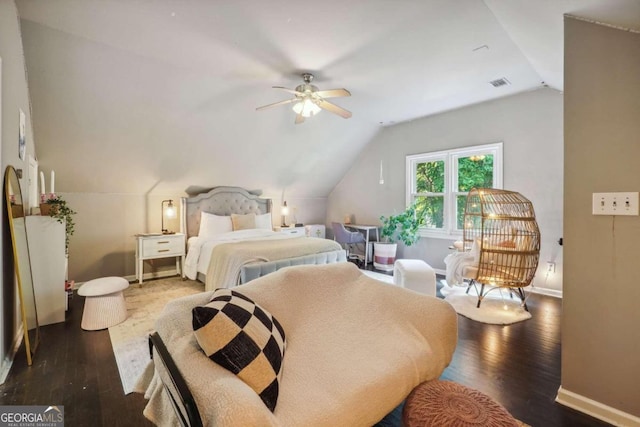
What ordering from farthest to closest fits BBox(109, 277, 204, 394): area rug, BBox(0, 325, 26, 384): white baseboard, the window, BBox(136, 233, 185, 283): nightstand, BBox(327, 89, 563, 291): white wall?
the window, BBox(136, 233, 185, 283): nightstand, BBox(327, 89, 563, 291): white wall, BBox(109, 277, 204, 394): area rug, BBox(0, 325, 26, 384): white baseboard

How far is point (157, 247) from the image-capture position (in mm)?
4402

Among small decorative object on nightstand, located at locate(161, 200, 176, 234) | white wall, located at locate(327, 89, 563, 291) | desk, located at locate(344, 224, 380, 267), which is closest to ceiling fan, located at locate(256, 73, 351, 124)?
white wall, located at locate(327, 89, 563, 291)

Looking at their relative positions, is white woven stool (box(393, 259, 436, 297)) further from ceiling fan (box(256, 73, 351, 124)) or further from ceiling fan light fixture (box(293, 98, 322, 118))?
ceiling fan light fixture (box(293, 98, 322, 118))

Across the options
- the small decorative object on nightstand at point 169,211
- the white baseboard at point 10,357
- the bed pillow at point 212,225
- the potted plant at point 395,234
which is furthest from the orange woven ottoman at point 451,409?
the small decorative object on nightstand at point 169,211

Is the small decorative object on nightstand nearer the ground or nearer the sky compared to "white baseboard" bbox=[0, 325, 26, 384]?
nearer the sky

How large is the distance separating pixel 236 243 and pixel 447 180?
12.0 ft

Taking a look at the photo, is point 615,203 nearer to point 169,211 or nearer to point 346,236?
point 346,236

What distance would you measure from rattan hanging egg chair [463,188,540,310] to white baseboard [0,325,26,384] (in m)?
4.25

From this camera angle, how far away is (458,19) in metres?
2.44

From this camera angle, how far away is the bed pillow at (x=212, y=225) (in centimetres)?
474

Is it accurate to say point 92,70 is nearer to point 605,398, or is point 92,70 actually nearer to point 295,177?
point 295,177

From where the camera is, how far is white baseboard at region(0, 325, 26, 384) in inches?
77.9

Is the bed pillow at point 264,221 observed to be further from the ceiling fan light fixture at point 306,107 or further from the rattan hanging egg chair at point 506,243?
the rattan hanging egg chair at point 506,243

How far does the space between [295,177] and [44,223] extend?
4.02 m
